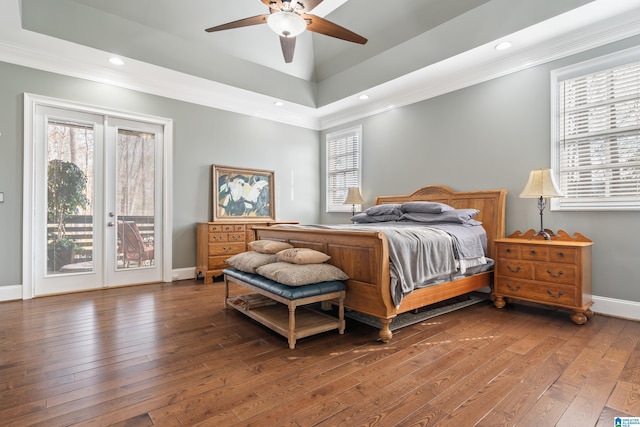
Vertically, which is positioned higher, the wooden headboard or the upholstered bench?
the wooden headboard

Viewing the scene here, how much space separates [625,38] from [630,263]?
214 cm

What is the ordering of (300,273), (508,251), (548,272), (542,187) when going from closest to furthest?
(300,273)
(548,272)
(542,187)
(508,251)

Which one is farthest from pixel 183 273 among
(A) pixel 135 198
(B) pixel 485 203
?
(B) pixel 485 203

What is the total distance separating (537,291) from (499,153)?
1713 millimetres

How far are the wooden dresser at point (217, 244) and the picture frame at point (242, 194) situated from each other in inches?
17.5

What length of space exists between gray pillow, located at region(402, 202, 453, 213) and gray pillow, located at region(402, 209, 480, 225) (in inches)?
1.9

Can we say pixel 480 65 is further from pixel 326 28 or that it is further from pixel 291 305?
pixel 291 305

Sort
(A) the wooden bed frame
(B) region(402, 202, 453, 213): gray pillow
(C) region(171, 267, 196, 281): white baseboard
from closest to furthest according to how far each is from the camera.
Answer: (A) the wooden bed frame → (B) region(402, 202, 453, 213): gray pillow → (C) region(171, 267, 196, 281): white baseboard

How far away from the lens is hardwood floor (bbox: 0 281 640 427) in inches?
62.8

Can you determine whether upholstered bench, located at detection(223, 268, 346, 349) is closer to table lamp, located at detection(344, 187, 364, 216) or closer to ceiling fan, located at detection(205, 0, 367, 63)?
ceiling fan, located at detection(205, 0, 367, 63)

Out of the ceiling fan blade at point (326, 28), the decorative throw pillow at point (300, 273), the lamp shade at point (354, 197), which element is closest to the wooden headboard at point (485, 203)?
the lamp shade at point (354, 197)

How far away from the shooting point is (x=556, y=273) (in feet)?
9.91

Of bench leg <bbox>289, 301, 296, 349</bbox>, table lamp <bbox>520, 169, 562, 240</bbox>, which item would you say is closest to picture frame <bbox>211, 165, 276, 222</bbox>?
bench leg <bbox>289, 301, 296, 349</bbox>

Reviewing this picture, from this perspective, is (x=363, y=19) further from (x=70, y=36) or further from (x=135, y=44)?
(x=70, y=36)
